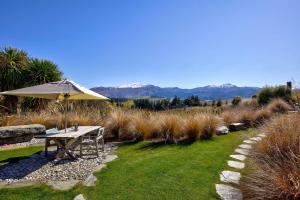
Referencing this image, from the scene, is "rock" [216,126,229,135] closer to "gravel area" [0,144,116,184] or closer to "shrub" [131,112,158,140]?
"shrub" [131,112,158,140]

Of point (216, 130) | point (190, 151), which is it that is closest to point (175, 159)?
point (190, 151)

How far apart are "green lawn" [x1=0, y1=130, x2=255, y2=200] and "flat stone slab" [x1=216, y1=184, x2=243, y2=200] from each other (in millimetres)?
93

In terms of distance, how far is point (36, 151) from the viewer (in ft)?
23.5

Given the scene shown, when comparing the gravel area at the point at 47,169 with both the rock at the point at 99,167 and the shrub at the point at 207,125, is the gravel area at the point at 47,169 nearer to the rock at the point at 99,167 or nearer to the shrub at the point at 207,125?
the rock at the point at 99,167

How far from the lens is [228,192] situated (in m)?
3.89

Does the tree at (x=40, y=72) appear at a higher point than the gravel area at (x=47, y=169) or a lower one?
higher

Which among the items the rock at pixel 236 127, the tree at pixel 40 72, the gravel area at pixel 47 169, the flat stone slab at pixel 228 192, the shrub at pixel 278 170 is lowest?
the gravel area at pixel 47 169

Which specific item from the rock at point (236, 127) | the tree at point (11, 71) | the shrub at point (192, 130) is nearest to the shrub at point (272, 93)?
the rock at point (236, 127)

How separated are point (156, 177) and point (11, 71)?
13.6 m

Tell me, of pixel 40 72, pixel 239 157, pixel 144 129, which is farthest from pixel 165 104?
pixel 239 157

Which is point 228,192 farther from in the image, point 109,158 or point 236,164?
point 109,158

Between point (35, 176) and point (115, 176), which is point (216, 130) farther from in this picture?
point (35, 176)

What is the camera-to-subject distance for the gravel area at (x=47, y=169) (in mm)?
4660

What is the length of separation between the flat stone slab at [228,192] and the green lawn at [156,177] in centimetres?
9
